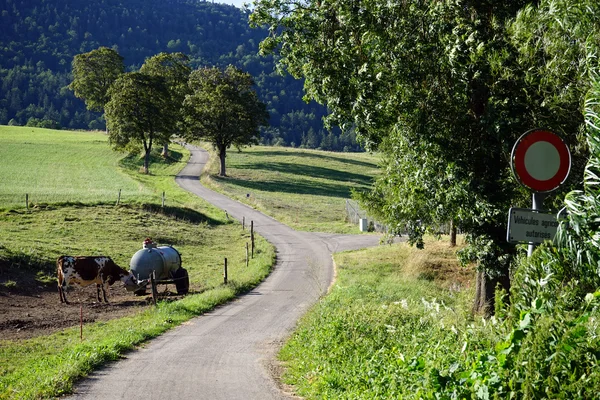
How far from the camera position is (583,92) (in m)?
10.4

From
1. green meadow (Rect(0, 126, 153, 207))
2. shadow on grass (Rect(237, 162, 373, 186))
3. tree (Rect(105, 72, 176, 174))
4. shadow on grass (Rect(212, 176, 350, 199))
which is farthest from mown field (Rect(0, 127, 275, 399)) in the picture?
shadow on grass (Rect(237, 162, 373, 186))

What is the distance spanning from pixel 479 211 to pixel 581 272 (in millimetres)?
7165

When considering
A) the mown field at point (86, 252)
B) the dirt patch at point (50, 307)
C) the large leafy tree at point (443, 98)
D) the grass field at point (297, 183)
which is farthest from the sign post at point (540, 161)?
the grass field at point (297, 183)

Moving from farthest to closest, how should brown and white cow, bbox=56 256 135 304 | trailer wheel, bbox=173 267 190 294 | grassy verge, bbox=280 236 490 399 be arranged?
trailer wheel, bbox=173 267 190 294 → brown and white cow, bbox=56 256 135 304 → grassy verge, bbox=280 236 490 399

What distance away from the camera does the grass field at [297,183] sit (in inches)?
2085

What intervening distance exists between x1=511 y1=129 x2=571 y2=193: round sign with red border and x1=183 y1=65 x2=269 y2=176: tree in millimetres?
69560

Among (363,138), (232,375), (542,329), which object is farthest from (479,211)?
(542,329)

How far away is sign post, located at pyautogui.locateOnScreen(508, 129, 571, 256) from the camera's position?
6504mm

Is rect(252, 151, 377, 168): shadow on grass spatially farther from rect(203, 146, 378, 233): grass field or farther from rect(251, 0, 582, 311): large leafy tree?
rect(251, 0, 582, 311): large leafy tree

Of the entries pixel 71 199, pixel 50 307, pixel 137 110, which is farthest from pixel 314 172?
pixel 50 307

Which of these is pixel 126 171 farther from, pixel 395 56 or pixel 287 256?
pixel 395 56

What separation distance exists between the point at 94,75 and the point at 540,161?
97.5 m

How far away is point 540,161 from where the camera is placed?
6.54m

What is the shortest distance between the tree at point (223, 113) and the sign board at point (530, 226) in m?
69.6
